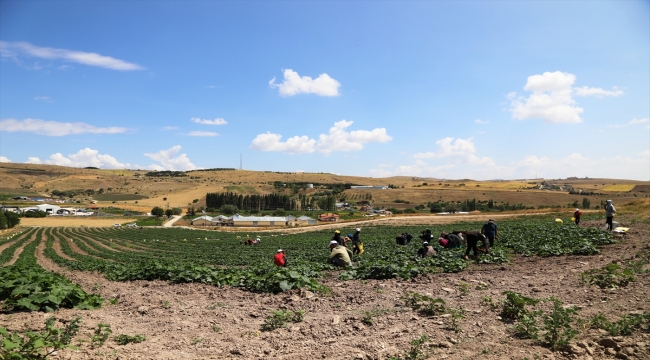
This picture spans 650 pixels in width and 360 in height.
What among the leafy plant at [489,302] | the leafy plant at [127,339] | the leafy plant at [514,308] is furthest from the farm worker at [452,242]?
the leafy plant at [127,339]

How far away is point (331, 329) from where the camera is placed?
712 centimetres

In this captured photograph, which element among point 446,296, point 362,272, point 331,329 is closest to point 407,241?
point 362,272

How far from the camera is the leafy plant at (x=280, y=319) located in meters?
7.36

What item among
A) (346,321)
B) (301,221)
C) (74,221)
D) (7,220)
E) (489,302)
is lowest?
(74,221)

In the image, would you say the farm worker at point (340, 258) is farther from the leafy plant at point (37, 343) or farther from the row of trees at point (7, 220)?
the row of trees at point (7, 220)

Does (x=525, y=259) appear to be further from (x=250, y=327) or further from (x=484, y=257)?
(x=250, y=327)

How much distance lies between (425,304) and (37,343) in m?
6.51

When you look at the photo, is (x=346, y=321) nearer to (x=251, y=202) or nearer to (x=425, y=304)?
(x=425, y=304)

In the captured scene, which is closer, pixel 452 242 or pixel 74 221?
pixel 452 242

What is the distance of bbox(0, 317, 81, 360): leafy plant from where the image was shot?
5004mm

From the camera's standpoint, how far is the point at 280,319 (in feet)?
24.6

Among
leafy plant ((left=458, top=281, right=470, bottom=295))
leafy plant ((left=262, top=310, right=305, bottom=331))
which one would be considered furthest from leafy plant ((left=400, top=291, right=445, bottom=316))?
leafy plant ((left=262, top=310, right=305, bottom=331))

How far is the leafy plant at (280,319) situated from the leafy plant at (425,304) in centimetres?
231

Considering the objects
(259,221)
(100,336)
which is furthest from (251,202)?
(100,336)
